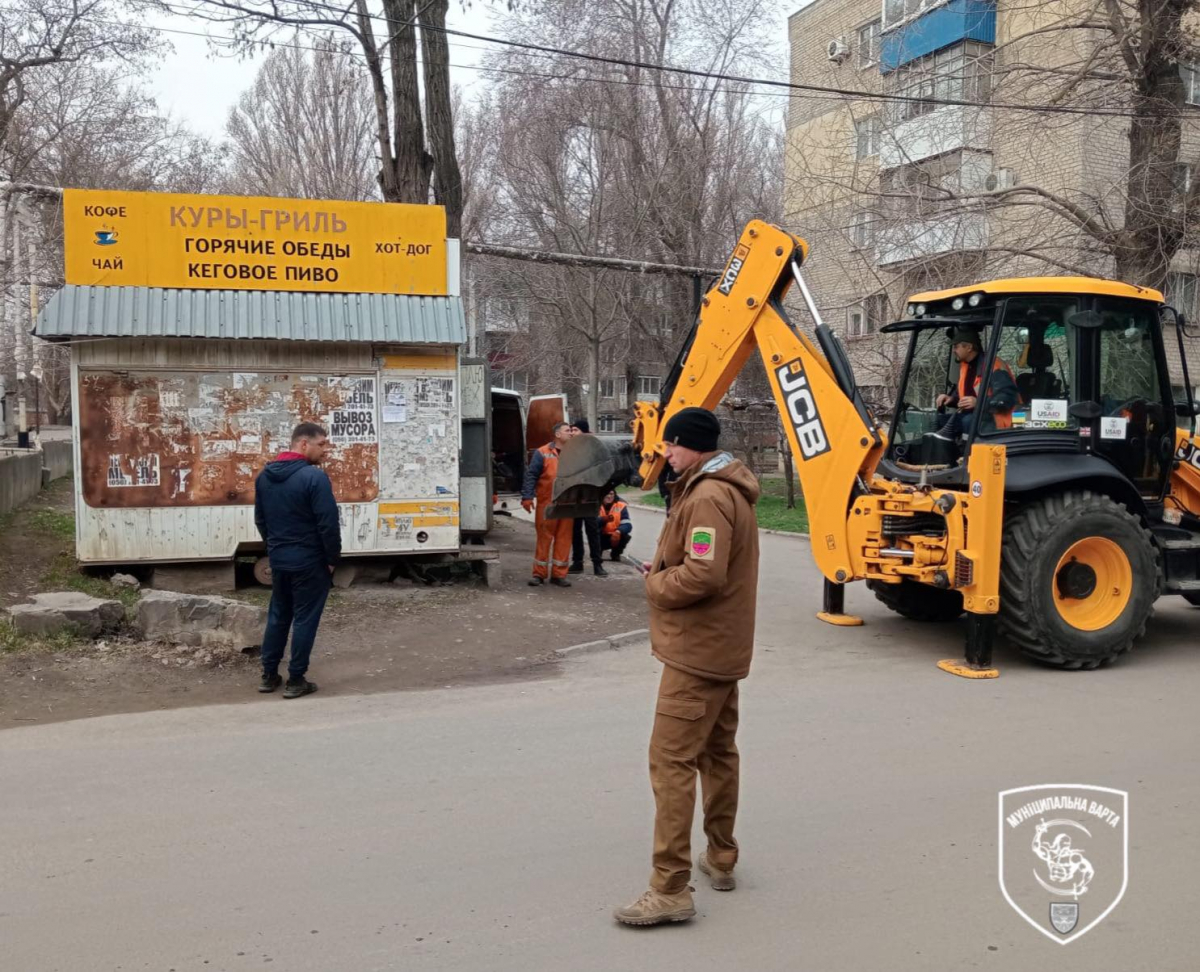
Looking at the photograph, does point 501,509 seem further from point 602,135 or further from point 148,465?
point 602,135

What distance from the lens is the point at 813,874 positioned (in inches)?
156

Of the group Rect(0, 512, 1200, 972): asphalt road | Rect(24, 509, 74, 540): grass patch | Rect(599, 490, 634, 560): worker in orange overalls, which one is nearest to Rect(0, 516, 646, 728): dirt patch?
Rect(0, 512, 1200, 972): asphalt road

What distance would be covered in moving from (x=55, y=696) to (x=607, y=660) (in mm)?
3821

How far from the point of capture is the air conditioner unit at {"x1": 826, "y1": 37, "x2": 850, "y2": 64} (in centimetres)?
1729

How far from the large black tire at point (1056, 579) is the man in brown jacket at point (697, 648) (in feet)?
13.9

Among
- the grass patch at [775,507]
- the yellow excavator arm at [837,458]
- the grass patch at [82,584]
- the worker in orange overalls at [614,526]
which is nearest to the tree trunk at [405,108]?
the worker in orange overalls at [614,526]

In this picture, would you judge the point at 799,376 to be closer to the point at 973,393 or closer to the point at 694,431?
the point at 973,393

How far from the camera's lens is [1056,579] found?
24.4 ft

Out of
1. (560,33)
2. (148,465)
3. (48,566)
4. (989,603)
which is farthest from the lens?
(560,33)

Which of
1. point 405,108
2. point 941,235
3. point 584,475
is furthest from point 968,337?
point 405,108

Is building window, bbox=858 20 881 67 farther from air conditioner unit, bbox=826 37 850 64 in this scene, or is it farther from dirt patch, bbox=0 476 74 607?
dirt patch, bbox=0 476 74 607

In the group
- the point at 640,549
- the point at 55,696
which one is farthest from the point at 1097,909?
the point at 640,549

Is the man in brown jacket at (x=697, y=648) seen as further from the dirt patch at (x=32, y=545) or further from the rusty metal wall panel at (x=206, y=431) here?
the dirt patch at (x=32, y=545)

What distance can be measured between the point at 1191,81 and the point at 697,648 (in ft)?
57.6
